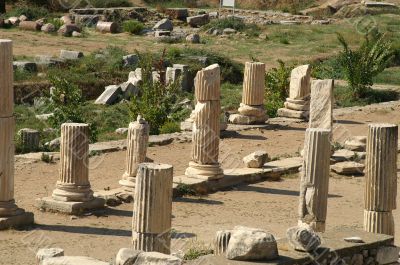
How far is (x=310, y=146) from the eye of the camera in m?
16.2

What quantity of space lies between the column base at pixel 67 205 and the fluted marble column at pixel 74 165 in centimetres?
9

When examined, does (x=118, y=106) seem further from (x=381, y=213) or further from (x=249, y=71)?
(x=381, y=213)

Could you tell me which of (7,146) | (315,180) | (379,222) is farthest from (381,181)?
(7,146)

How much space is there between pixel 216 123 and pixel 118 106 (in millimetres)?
8507

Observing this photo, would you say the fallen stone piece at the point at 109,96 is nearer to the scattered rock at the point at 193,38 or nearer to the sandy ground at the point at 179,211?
the sandy ground at the point at 179,211

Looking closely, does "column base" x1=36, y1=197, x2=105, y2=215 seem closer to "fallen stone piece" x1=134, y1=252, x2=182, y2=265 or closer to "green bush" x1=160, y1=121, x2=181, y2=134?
"fallen stone piece" x1=134, y1=252, x2=182, y2=265

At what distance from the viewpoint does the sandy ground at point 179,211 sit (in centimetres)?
1659

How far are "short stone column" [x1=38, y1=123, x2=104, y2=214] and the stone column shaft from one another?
8.92 meters

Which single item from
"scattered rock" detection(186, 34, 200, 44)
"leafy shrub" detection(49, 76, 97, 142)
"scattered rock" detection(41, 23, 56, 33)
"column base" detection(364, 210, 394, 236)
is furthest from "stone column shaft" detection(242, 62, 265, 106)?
"scattered rock" detection(41, 23, 56, 33)

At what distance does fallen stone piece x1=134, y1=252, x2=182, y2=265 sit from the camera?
11648 mm

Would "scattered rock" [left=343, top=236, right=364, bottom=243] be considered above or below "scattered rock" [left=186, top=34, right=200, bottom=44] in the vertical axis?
below

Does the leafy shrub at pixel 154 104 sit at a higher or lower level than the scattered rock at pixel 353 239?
higher

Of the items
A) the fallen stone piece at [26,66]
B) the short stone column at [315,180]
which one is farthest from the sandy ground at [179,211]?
the fallen stone piece at [26,66]

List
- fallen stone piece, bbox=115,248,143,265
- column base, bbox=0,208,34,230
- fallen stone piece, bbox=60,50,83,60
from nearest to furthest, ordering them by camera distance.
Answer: fallen stone piece, bbox=115,248,143,265 < column base, bbox=0,208,34,230 < fallen stone piece, bbox=60,50,83,60
